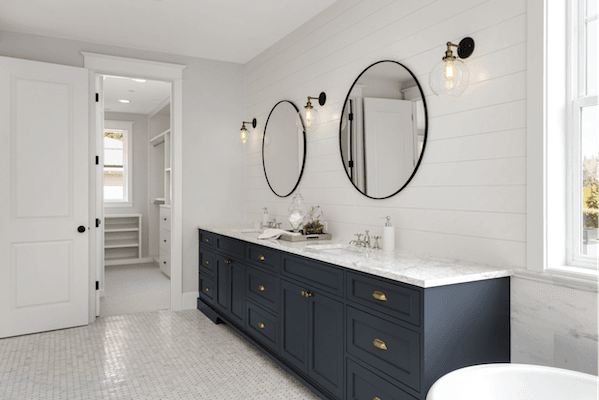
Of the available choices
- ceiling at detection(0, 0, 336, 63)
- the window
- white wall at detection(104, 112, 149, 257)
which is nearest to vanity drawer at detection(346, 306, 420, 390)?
the window

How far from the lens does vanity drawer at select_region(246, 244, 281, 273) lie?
116 inches

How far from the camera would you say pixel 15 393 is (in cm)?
262

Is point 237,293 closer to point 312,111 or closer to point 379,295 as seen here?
point 312,111

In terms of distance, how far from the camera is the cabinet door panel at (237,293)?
11.4ft

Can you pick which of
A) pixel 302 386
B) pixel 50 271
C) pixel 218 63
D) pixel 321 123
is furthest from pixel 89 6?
pixel 302 386

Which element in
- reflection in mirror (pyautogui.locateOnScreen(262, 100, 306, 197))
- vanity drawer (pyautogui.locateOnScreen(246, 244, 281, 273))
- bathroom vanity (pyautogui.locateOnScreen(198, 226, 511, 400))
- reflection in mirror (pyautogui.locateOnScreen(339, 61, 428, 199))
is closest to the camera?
bathroom vanity (pyautogui.locateOnScreen(198, 226, 511, 400))

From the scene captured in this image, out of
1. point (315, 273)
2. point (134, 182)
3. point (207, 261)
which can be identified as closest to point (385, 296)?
point (315, 273)

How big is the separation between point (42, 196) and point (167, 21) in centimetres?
186

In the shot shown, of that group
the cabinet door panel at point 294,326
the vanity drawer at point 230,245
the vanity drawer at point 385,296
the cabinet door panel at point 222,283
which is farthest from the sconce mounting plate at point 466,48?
the cabinet door panel at point 222,283

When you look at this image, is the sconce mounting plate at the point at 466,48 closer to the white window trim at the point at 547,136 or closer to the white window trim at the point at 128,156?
the white window trim at the point at 547,136

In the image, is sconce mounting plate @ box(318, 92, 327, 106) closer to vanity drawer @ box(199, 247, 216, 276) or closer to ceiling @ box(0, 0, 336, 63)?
ceiling @ box(0, 0, 336, 63)

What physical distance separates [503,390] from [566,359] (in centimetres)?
52

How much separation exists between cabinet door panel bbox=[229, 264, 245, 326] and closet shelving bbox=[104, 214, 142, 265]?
4.11 m

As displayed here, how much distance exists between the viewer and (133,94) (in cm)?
616
